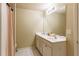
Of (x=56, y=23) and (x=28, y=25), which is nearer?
(x=56, y=23)

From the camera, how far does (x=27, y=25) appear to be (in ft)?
15.9

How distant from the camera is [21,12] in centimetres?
467

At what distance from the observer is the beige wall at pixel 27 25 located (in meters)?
4.63

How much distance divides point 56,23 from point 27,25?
5.01ft

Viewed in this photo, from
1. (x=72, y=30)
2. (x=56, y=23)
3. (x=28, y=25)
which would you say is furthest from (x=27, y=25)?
(x=72, y=30)

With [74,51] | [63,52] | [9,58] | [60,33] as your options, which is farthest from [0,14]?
[60,33]

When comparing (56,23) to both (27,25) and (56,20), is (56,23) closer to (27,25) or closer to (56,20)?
(56,20)

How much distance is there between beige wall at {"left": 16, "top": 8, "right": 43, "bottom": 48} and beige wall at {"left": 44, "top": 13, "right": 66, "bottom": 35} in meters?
0.45

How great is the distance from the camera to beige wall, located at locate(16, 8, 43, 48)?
4.63 metres

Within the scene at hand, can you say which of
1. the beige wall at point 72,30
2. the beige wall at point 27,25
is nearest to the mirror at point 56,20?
the beige wall at point 27,25

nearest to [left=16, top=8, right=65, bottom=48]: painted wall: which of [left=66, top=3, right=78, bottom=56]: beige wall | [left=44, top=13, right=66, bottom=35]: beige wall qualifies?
[left=44, top=13, right=66, bottom=35]: beige wall

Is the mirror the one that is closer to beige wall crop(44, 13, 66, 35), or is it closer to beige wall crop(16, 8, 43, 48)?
beige wall crop(44, 13, 66, 35)

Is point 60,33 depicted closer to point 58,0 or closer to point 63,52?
point 63,52

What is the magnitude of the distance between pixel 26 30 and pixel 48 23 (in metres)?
1.11
